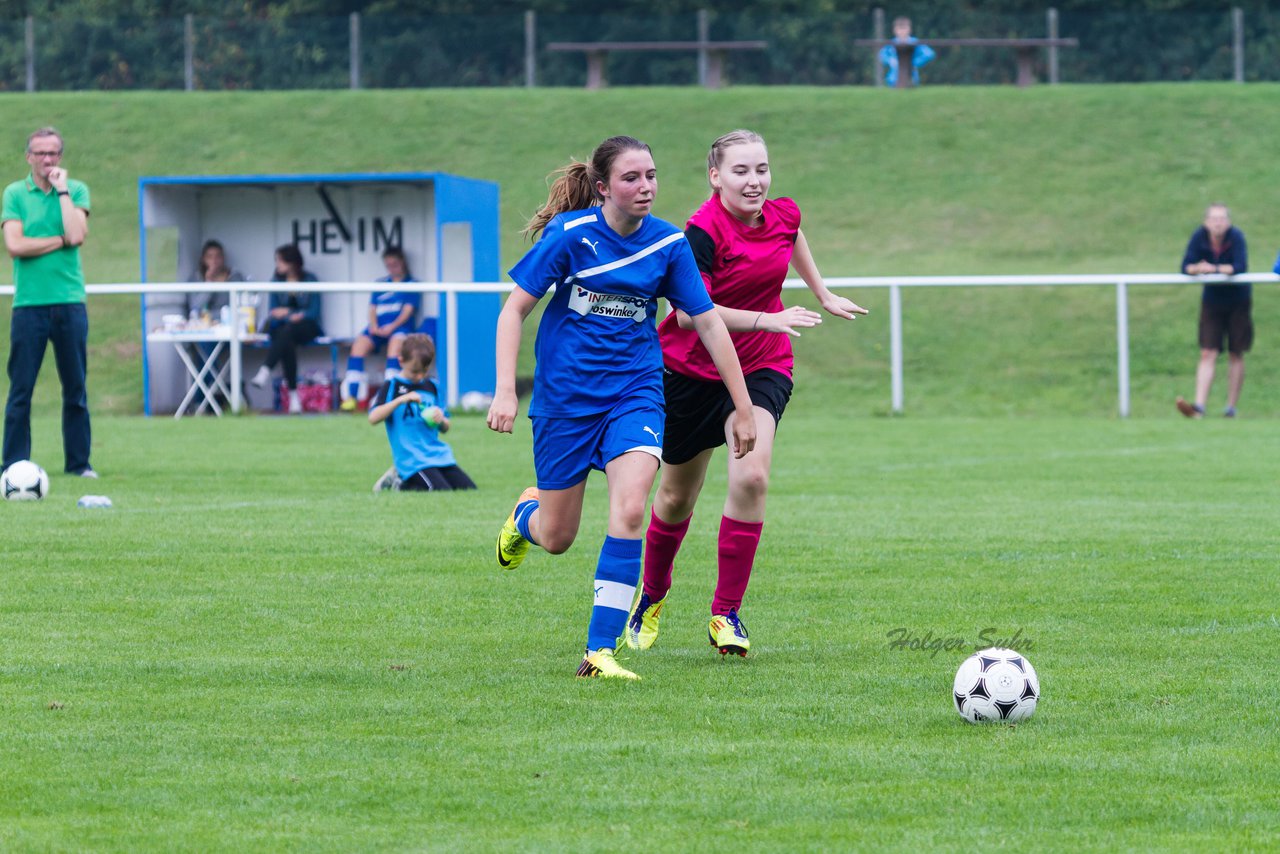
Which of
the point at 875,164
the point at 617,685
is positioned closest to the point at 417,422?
the point at 617,685

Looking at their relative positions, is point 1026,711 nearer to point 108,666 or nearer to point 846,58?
point 108,666

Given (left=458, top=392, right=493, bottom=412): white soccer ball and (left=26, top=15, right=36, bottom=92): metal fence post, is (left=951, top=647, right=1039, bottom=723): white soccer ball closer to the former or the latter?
(left=458, top=392, right=493, bottom=412): white soccer ball

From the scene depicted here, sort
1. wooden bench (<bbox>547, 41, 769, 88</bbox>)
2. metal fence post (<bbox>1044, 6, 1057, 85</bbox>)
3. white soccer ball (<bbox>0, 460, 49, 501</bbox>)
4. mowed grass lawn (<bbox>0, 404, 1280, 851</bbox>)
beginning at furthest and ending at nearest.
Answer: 1. metal fence post (<bbox>1044, 6, 1057, 85</bbox>)
2. wooden bench (<bbox>547, 41, 769, 88</bbox>)
3. white soccer ball (<bbox>0, 460, 49, 501</bbox>)
4. mowed grass lawn (<bbox>0, 404, 1280, 851</bbox>)

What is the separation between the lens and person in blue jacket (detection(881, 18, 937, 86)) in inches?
1382

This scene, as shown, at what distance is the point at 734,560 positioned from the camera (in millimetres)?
6703

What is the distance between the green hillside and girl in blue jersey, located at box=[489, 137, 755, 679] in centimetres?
1761

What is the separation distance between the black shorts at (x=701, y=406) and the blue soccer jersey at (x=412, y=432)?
17.1 feet

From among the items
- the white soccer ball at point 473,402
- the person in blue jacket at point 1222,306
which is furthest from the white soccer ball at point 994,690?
the white soccer ball at point 473,402

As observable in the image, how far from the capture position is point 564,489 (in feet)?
21.0

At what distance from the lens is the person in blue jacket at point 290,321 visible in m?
21.6

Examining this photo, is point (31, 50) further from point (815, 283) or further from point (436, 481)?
point (815, 283)

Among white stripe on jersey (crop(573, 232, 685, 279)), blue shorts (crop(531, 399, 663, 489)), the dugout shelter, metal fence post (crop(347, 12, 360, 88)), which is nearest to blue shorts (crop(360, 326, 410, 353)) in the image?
the dugout shelter

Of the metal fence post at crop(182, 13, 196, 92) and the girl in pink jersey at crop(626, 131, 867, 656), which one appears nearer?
the girl in pink jersey at crop(626, 131, 867, 656)

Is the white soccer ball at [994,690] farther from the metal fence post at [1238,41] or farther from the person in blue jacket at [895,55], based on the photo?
the metal fence post at [1238,41]
